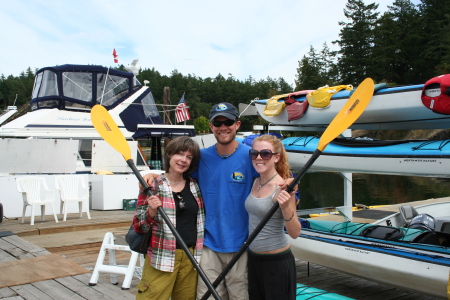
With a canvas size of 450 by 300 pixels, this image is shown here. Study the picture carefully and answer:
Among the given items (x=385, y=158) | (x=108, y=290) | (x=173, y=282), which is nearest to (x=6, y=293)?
(x=108, y=290)

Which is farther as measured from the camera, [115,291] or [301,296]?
[115,291]

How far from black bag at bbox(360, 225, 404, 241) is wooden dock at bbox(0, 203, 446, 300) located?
60cm

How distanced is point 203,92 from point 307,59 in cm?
4479

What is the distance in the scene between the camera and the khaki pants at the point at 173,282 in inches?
99.0

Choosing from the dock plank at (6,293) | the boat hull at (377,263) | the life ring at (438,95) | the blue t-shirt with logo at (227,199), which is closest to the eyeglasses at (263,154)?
the blue t-shirt with logo at (227,199)

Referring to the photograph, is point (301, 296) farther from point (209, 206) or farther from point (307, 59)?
point (307, 59)

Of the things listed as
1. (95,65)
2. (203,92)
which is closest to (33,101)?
(95,65)

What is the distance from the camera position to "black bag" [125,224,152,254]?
8.63 ft

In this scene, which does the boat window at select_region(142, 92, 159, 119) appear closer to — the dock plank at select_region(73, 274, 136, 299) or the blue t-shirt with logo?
the dock plank at select_region(73, 274, 136, 299)

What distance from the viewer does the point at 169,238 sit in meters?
2.55

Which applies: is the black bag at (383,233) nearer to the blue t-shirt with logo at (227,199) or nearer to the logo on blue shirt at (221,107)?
the blue t-shirt with logo at (227,199)

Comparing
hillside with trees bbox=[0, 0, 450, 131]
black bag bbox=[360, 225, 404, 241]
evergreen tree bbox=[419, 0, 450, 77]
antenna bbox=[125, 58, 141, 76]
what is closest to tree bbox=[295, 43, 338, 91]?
hillside with trees bbox=[0, 0, 450, 131]

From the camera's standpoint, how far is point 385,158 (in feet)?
15.9

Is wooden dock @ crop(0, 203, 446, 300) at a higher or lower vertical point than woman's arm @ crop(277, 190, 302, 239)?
lower
